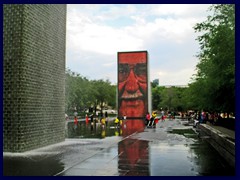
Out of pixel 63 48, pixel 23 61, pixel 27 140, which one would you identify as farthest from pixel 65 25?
pixel 27 140

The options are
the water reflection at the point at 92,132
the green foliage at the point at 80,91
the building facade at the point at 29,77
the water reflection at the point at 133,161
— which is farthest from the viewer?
the green foliage at the point at 80,91

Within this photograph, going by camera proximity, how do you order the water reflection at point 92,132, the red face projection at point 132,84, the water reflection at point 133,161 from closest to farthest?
1. the water reflection at point 133,161
2. the water reflection at point 92,132
3. the red face projection at point 132,84

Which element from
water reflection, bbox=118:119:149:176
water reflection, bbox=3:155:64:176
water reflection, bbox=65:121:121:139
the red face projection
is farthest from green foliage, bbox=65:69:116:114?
water reflection, bbox=3:155:64:176

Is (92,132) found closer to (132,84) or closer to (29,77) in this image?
(29,77)

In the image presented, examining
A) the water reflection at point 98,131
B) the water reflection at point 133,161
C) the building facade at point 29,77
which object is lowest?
the water reflection at point 98,131

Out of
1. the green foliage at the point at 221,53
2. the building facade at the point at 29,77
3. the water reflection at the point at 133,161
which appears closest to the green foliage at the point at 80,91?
the green foliage at the point at 221,53

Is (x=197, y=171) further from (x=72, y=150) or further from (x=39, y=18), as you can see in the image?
(x=39, y=18)

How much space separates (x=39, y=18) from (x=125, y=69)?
39421mm

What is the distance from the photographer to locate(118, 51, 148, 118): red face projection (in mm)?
49938

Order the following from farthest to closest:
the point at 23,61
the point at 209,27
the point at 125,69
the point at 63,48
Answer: the point at 125,69 → the point at 209,27 → the point at 63,48 → the point at 23,61

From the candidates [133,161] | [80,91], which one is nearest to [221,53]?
[133,161]

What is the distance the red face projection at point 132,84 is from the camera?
4994cm

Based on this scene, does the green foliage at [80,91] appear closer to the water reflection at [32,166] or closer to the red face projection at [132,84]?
the red face projection at [132,84]
